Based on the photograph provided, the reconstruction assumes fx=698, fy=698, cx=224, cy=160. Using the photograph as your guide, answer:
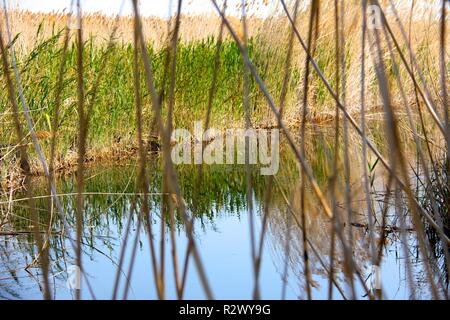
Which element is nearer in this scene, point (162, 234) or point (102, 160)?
point (162, 234)

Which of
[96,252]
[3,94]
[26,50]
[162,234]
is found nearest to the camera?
[162,234]

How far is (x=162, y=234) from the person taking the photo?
2.71 feet

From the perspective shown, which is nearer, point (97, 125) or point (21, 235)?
point (21, 235)

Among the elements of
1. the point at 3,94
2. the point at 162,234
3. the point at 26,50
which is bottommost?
the point at 162,234

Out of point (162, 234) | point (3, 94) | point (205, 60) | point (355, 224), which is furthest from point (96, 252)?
point (205, 60)

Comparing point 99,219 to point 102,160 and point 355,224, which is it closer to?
point 355,224

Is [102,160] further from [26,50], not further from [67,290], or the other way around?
[67,290]

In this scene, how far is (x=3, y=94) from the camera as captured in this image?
2947mm

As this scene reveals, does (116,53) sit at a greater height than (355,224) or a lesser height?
greater

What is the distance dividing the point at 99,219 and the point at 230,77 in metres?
2.40
